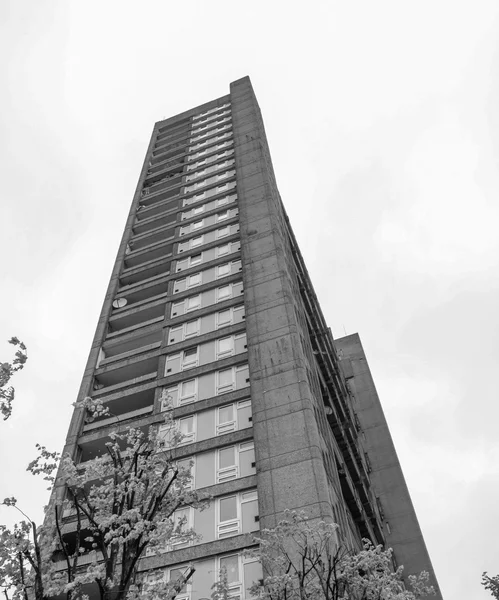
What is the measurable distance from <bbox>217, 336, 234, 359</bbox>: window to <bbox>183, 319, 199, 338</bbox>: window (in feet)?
7.50

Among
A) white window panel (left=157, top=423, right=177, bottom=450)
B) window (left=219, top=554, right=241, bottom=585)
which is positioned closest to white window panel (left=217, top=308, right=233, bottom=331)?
white window panel (left=157, top=423, right=177, bottom=450)

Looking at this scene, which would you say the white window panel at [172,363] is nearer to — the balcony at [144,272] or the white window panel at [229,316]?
the white window panel at [229,316]

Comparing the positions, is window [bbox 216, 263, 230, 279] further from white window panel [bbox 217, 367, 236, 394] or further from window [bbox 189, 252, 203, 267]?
white window panel [bbox 217, 367, 236, 394]

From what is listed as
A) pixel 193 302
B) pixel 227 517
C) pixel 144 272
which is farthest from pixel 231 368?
pixel 144 272

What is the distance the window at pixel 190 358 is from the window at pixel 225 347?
144 centimetres

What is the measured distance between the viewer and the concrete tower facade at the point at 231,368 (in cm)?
2609

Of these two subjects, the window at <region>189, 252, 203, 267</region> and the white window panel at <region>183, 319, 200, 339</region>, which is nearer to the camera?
the white window panel at <region>183, 319, 200, 339</region>

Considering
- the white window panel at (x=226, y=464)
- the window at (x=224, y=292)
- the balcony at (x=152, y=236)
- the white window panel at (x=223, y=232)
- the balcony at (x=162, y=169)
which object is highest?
the balcony at (x=162, y=169)

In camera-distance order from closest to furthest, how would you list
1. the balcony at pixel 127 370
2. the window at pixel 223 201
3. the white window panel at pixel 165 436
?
→ the white window panel at pixel 165 436, the balcony at pixel 127 370, the window at pixel 223 201

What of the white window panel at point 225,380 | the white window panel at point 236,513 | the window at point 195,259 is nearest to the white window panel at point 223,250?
the window at point 195,259

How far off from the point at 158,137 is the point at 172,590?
194 ft

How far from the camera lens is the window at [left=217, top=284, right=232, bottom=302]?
→ 3821 cm

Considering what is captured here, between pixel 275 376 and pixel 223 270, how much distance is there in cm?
1192

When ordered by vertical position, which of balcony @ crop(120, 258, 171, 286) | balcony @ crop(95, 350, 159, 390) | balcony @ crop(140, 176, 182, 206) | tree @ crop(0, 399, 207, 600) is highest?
balcony @ crop(140, 176, 182, 206)
